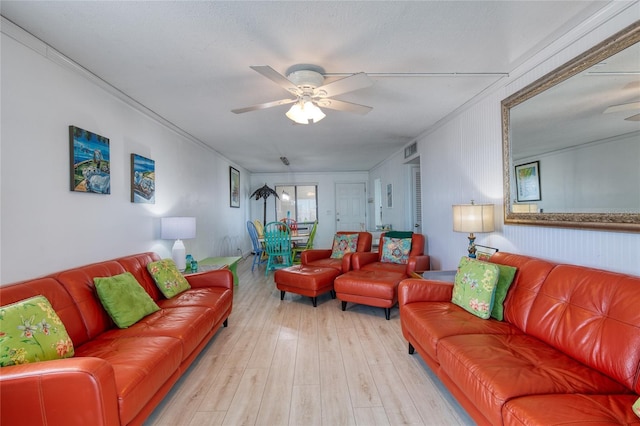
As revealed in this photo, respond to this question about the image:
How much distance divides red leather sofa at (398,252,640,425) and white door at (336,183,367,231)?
6534mm

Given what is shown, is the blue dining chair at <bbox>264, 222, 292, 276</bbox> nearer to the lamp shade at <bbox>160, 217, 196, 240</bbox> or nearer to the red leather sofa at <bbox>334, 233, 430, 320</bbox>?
the red leather sofa at <bbox>334, 233, 430, 320</bbox>

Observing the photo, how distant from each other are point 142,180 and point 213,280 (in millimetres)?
1302

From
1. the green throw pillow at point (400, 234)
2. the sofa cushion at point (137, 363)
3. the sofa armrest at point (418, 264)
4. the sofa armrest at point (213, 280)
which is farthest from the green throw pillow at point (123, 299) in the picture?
the green throw pillow at point (400, 234)

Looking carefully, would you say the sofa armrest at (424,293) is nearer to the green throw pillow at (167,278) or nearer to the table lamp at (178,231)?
the green throw pillow at (167,278)

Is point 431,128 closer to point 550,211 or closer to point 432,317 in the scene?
point 550,211

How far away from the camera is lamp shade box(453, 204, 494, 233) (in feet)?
8.52

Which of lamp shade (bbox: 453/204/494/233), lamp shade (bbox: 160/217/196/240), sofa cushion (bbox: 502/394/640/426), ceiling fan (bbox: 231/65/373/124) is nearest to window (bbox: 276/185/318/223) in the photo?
lamp shade (bbox: 160/217/196/240)

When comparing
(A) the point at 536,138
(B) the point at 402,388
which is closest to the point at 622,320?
(B) the point at 402,388

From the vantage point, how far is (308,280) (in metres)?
3.61

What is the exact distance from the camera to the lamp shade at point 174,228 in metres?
3.30

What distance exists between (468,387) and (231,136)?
4133mm

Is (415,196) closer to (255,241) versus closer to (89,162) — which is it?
(255,241)

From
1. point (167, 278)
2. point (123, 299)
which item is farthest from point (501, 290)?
point (167, 278)

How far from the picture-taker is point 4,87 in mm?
1710
